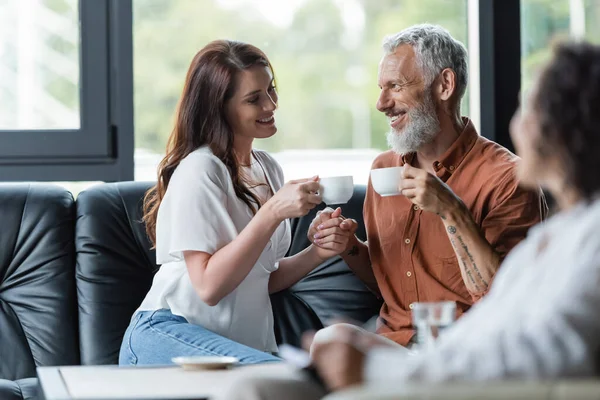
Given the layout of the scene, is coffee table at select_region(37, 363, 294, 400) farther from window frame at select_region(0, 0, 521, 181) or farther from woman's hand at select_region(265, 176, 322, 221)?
window frame at select_region(0, 0, 521, 181)

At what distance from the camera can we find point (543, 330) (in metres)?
1.16

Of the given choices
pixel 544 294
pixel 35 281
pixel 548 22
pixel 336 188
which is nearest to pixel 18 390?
pixel 35 281

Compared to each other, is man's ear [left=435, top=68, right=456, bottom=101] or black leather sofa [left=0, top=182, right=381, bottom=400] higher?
man's ear [left=435, top=68, right=456, bottom=101]

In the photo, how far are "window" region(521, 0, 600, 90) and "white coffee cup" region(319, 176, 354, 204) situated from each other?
150 centimetres

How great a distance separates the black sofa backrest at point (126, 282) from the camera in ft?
9.04

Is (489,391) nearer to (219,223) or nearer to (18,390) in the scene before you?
(219,223)

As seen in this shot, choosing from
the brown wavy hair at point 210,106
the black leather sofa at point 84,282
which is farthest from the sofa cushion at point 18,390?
the brown wavy hair at point 210,106

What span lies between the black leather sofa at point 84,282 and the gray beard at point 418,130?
1.43 ft

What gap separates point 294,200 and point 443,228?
1.45 ft

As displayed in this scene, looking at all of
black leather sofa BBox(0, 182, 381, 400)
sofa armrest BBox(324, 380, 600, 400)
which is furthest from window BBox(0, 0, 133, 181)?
sofa armrest BBox(324, 380, 600, 400)

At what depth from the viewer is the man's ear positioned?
260 centimetres

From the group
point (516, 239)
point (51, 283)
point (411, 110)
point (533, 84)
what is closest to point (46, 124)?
point (51, 283)

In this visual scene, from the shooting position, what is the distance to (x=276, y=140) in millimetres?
3475

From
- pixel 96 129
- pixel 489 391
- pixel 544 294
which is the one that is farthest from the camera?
pixel 96 129
